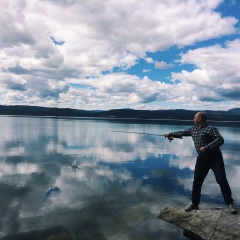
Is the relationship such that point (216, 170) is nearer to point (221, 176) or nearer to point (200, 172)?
point (221, 176)

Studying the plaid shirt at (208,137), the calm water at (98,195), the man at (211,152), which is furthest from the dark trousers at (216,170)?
the calm water at (98,195)

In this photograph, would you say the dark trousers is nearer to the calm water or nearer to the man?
the man

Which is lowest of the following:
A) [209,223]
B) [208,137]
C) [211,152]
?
[209,223]

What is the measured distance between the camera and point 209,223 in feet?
30.4

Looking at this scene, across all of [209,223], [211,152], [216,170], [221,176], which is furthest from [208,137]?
[209,223]

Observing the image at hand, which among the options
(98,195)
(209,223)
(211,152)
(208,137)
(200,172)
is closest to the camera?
(211,152)

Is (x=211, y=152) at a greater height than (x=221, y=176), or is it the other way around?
(x=211, y=152)

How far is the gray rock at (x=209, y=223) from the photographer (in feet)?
28.4

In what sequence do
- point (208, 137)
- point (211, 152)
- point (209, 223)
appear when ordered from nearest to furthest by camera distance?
point (211, 152), point (208, 137), point (209, 223)

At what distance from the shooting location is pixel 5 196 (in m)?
14.4

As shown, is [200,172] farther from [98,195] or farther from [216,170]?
[98,195]

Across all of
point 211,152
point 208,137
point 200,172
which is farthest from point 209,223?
point 208,137

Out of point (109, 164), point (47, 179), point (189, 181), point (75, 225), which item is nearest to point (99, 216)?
point (75, 225)

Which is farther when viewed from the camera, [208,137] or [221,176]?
[208,137]
